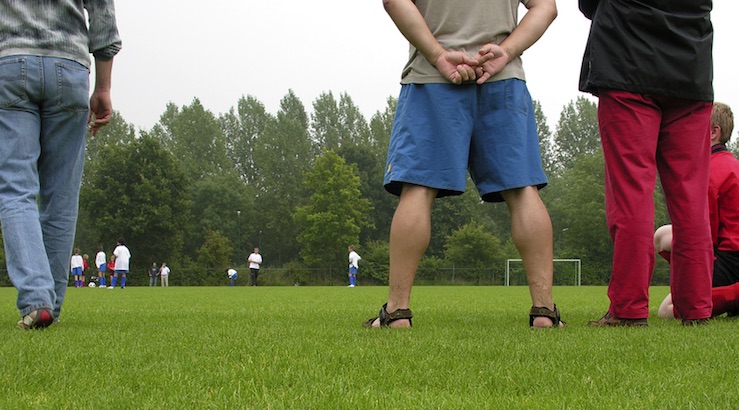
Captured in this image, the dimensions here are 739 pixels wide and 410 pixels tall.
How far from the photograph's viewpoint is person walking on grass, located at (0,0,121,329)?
4.25 metres

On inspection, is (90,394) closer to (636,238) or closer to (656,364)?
(656,364)

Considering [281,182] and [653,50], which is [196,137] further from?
[653,50]

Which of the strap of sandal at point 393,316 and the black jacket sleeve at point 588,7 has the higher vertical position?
the black jacket sleeve at point 588,7

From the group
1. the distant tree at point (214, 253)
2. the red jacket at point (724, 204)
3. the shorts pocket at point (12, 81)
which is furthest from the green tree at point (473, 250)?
the shorts pocket at point (12, 81)

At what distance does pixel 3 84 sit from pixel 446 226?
68.1 metres

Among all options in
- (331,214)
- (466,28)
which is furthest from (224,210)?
(466,28)

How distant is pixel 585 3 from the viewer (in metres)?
4.71

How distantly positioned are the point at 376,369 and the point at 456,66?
Answer: 2.18 m

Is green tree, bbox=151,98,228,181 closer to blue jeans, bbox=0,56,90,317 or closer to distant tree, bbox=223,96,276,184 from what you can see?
distant tree, bbox=223,96,276,184

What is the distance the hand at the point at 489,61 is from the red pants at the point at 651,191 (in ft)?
2.17

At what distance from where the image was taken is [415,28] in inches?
168

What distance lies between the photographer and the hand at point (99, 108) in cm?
499

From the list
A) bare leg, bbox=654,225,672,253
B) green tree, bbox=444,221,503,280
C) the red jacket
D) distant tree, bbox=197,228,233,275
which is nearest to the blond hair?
the red jacket

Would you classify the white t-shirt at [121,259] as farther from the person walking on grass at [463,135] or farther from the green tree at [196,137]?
the green tree at [196,137]
